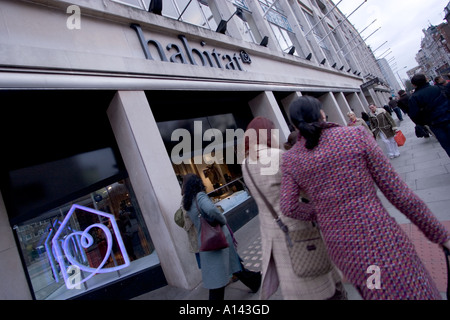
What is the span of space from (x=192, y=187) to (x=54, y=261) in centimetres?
315

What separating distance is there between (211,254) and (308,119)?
2014 millimetres

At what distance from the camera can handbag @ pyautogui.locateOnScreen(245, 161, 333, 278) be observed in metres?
1.57

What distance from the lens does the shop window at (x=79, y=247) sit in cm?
395

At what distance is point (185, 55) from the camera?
5730mm

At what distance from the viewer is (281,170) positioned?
171 cm

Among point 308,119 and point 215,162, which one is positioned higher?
point 215,162

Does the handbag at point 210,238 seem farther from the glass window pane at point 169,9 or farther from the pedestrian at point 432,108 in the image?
the glass window pane at point 169,9

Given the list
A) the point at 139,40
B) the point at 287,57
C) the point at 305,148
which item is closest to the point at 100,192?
the point at 139,40

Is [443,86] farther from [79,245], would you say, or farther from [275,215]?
[79,245]

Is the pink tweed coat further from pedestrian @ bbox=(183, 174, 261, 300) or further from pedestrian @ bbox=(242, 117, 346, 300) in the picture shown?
pedestrian @ bbox=(183, 174, 261, 300)

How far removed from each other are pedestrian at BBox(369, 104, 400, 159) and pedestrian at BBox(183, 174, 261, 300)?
6.59 metres

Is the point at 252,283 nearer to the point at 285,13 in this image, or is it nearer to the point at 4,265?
the point at 4,265


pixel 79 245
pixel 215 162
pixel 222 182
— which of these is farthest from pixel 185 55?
pixel 79 245

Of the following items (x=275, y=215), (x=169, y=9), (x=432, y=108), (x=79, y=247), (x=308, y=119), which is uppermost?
(x=169, y=9)
